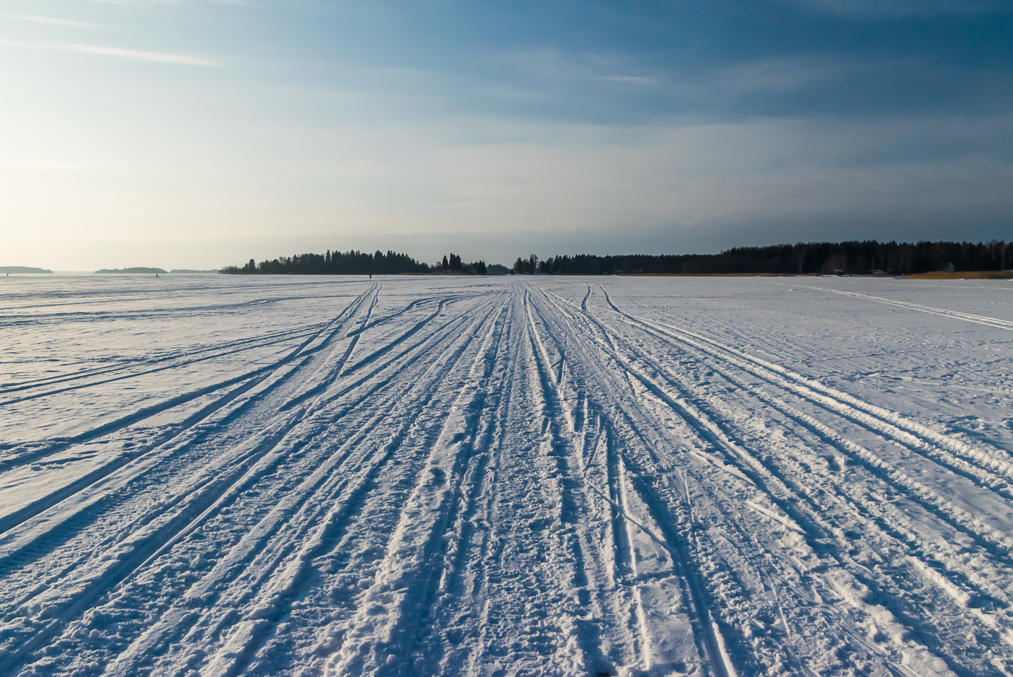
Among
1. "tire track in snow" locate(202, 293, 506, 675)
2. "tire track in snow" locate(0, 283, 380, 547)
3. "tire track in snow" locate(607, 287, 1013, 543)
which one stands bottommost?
"tire track in snow" locate(607, 287, 1013, 543)

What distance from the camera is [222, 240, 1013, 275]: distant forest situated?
119 meters

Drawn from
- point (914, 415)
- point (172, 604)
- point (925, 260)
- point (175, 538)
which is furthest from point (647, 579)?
point (925, 260)

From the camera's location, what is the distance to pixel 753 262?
458ft

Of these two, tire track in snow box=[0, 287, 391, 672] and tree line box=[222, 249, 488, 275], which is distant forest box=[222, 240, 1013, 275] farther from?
tire track in snow box=[0, 287, 391, 672]

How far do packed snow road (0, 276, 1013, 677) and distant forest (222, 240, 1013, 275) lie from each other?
11405 centimetres

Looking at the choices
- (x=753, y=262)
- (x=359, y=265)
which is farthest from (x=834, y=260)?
(x=359, y=265)

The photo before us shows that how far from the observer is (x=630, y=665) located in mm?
2584

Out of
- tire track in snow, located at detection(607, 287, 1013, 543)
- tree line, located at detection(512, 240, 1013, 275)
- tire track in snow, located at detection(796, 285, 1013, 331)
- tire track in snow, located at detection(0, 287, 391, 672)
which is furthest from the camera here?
tree line, located at detection(512, 240, 1013, 275)

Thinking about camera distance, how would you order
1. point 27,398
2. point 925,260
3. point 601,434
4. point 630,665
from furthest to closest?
point 925,260 → point 27,398 → point 601,434 → point 630,665

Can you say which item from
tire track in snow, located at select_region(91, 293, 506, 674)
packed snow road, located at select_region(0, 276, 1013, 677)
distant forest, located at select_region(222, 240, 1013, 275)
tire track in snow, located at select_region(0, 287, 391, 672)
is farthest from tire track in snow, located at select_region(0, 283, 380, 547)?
distant forest, located at select_region(222, 240, 1013, 275)

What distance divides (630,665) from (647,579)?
0.72 metres

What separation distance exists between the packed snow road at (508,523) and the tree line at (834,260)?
121 metres

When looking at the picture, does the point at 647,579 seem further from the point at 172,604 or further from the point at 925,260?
the point at 925,260

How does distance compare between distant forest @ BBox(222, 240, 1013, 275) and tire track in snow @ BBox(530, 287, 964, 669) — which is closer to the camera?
tire track in snow @ BBox(530, 287, 964, 669)
